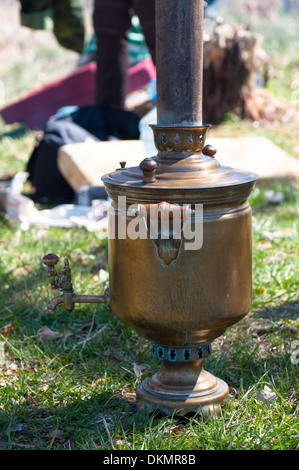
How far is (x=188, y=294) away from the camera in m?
1.90

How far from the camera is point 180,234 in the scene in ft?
6.03

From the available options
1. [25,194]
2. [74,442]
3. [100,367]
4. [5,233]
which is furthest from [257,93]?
[74,442]

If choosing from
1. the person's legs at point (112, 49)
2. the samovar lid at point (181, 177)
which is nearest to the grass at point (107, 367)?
the samovar lid at point (181, 177)

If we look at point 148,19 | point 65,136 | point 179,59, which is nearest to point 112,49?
point 65,136

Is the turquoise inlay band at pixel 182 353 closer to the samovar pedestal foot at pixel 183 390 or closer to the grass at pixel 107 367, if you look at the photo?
the samovar pedestal foot at pixel 183 390

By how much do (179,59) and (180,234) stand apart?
564mm

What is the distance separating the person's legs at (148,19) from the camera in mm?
3936

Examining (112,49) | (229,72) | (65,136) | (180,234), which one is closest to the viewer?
(180,234)

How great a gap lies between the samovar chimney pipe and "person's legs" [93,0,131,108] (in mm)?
3192

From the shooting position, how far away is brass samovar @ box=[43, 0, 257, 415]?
1.85m

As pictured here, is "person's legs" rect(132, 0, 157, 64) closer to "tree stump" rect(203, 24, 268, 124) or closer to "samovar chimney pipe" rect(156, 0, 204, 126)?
"samovar chimney pipe" rect(156, 0, 204, 126)

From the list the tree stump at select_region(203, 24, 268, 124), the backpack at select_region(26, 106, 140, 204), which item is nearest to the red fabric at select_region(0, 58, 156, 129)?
the tree stump at select_region(203, 24, 268, 124)

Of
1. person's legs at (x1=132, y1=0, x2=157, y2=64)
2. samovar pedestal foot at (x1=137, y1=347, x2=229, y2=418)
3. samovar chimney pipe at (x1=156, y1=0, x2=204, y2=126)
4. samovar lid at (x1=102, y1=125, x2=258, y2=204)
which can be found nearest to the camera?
samovar lid at (x1=102, y1=125, x2=258, y2=204)

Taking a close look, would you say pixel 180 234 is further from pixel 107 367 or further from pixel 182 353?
pixel 107 367
